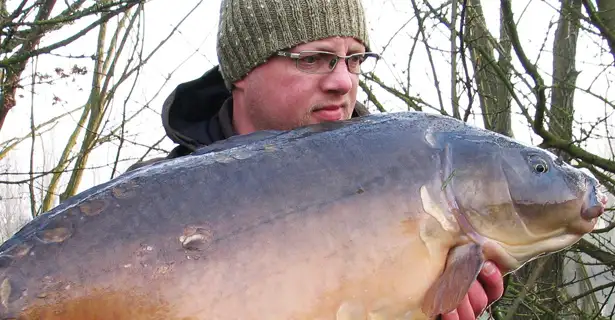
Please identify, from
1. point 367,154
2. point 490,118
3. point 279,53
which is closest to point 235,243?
point 367,154

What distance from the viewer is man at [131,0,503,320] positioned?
99.7 inches

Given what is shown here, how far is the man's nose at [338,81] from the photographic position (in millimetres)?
2486

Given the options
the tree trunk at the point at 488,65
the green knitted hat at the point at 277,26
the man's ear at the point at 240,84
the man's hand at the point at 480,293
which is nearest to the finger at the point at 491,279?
the man's hand at the point at 480,293

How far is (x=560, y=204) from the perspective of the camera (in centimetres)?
190

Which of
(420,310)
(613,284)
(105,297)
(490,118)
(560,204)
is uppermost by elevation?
(105,297)

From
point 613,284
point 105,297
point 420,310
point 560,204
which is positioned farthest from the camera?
point 613,284

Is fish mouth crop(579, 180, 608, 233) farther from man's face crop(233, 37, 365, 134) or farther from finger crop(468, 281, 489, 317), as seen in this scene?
man's face crop(233, 37, 365, 134)

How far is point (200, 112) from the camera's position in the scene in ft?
9.88

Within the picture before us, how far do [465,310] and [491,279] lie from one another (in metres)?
0.11

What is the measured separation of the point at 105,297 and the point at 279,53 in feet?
4.62

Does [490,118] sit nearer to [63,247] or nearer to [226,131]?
[226,131]

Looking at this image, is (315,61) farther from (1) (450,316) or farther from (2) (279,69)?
(1) (450,316)

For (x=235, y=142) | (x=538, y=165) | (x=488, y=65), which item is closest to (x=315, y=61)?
(x=235, y=142)

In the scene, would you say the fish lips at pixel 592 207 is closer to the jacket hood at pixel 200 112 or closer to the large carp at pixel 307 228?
the large carp at pixel 307 228
